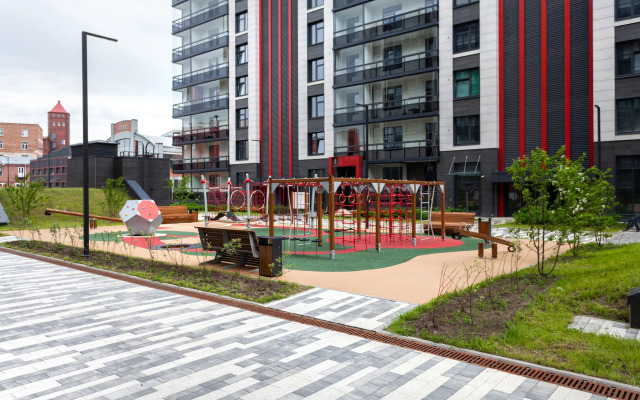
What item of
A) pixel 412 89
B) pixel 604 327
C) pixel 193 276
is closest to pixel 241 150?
pixel 412 89

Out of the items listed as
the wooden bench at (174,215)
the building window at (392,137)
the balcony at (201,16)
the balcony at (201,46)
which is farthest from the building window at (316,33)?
the wooden bench at (174,215)

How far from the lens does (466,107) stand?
1337 inches

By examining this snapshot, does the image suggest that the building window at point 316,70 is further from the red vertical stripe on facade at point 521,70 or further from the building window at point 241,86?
the red vertical stripe on facade at point 521,70

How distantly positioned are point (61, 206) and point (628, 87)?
122ft

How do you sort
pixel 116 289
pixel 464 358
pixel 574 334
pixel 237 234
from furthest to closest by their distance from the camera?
pixel 237 234
pixel 116 289
pixel 574 334
pixel 464 358

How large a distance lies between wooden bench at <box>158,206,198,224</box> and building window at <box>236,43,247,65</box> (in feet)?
77.5

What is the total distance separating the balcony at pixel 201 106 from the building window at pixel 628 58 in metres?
36.1

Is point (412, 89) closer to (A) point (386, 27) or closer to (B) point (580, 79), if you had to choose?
(A) point (386, 27)

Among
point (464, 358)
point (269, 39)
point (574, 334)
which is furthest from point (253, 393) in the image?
point (269, 39)

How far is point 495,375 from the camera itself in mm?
5309

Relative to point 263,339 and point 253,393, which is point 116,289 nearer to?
point 263,339

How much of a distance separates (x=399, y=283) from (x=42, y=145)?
122057 mm

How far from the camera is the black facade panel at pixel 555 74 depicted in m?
30.5

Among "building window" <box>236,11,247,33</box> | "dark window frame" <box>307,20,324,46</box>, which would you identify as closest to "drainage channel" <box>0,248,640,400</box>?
"dark window frame" <box>307,20,324,46</box>
